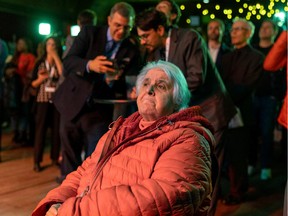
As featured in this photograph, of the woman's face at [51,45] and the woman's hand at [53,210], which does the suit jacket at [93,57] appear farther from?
the woman's hand at [53,210]

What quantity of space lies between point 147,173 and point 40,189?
2796mm

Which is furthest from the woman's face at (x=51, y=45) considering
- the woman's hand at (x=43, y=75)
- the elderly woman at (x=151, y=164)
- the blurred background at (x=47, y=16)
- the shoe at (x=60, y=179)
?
the elderly woman at (x=151, y=164)

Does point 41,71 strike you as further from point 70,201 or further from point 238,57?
point 70,201

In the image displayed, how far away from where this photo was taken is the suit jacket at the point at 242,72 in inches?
169

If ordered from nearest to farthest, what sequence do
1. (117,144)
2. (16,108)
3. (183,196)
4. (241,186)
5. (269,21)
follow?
(183,196) → (117,144) → (241,186) → (269,21) → (16,108)

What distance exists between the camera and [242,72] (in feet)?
14.2

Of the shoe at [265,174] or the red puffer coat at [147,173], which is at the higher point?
the red puffer coat at [147,173]

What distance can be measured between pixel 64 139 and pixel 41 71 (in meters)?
1.41

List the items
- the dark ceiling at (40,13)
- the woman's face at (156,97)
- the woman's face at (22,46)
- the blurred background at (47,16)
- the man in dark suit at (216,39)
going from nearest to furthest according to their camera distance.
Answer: the woman's face at (156,97) < the man in dark suit at (216,39) < the woman's face at (22,46) < the blurred background at (47,16) < the dark ceiling at (40,13)

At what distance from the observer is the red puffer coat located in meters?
1.85

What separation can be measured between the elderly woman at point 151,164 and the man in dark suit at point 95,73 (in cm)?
124

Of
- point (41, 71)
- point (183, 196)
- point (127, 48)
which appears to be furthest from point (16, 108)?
point (183, 196)

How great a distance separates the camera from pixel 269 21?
17.4 feet

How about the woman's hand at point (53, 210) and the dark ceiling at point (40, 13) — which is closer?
the woman's hand at point (53, 210)
